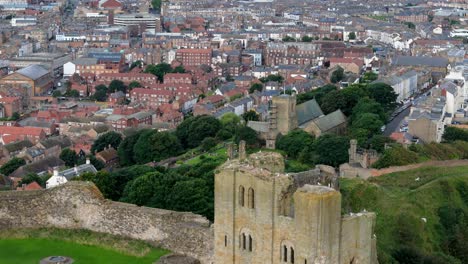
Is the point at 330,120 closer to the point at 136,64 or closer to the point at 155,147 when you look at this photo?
the point at 155,147

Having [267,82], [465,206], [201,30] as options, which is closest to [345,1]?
[201,30]

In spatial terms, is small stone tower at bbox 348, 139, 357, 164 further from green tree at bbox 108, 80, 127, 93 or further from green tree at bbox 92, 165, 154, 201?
green tree at bbox 108, 80, 127, 93

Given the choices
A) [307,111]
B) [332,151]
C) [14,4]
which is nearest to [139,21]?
[14,4]

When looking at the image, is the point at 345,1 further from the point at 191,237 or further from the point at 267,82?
the point at 191,237

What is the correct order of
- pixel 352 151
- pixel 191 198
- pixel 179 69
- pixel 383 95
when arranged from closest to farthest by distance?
pixel 191 198 < pixel 352 151 < pixel 383 95 < pixel 179 69

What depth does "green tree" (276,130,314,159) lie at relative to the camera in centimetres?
4009

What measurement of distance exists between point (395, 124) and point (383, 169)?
13601mm

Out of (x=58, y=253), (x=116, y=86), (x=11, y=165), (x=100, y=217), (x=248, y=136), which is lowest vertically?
(x=11, y=165)

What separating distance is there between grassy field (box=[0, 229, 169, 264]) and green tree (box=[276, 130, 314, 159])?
1931 cm

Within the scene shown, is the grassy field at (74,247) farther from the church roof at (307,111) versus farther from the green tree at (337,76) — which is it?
the green tree at (337,76)

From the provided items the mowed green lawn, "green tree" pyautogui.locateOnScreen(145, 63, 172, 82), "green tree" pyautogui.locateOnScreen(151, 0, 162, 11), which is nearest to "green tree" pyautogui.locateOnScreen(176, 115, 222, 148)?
the mowed green lawn

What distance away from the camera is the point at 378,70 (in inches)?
2793

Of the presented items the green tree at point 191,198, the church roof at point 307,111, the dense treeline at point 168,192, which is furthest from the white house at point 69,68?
the green tree at point 191,198

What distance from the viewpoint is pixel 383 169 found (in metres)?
34.0
